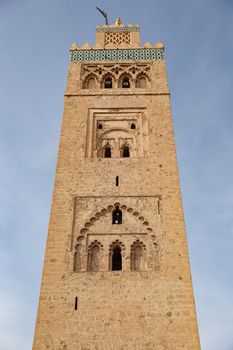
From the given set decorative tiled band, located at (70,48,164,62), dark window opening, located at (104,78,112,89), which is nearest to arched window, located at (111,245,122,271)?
dark window opening, located at (104,78,112,89)

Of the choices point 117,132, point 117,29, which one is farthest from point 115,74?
point 117,29

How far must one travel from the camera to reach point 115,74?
39.3ft

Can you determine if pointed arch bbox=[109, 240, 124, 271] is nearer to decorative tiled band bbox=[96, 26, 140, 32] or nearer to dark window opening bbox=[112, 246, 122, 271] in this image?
Result: dark window opening bbox=[112, 246, 122, 271]

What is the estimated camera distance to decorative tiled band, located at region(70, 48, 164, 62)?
12359 millimetres

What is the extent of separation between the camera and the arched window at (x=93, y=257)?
319 inches

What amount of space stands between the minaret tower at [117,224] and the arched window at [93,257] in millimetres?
19

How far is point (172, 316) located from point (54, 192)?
352 centimetres

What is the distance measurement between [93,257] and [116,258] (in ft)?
1.50

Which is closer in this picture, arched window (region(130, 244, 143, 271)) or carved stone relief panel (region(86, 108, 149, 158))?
arched window (region(130, 244, 143, 271))

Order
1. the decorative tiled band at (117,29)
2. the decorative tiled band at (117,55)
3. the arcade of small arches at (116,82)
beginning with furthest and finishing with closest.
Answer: the decorative tiled band at (117,29)
the decorative tiled band at (117,55)
the arcade of small arches at (116,82)

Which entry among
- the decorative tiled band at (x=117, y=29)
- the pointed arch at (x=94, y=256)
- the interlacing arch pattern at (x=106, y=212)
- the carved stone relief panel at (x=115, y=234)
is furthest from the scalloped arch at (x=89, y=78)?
the pointed arch at (x=94, y=256)

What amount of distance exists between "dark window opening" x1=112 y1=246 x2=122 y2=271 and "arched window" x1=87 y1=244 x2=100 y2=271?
1.07 feet

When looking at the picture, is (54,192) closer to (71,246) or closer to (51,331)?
(71,246)

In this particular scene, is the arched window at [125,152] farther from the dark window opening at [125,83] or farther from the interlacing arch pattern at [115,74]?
the dark window opening at [125,83]
